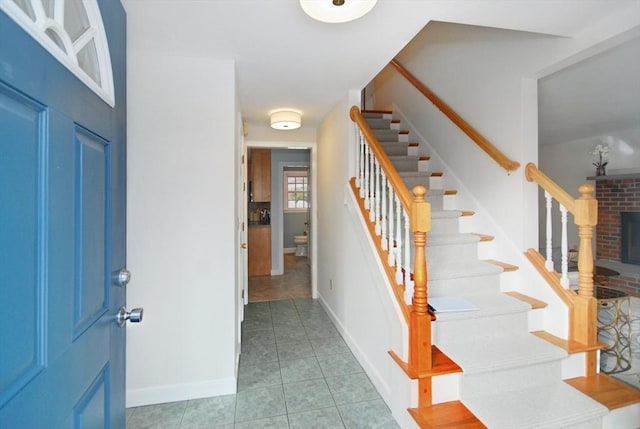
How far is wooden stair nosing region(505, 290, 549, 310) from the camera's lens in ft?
6.96

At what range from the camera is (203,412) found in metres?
1.95

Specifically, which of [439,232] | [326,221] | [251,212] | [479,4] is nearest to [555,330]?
[439,232]

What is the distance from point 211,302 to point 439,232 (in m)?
1.90

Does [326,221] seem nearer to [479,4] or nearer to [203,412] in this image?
[203,412]

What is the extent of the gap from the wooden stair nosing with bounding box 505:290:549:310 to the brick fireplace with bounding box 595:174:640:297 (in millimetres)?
2320

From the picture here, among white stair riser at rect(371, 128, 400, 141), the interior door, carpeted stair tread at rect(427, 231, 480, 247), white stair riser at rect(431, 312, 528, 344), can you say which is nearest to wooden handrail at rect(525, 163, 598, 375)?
white stair riser at rect(431, 312, 528, 344)

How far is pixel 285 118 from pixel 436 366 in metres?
2.60

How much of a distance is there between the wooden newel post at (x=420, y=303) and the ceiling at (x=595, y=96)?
1.70 metres

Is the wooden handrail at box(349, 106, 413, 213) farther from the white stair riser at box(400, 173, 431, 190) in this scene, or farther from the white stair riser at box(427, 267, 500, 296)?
the white stair riser at box(400, 173, 431, 190)

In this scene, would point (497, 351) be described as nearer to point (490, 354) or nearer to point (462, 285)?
point (490, 354)

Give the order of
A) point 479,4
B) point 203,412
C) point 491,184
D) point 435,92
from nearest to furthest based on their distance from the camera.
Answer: point 479,4 < point 203,412 < point 491,184 < point 435,92

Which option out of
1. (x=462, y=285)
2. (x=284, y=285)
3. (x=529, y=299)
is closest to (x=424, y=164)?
(x=462, y=285)

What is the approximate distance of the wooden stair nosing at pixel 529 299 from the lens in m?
2.12

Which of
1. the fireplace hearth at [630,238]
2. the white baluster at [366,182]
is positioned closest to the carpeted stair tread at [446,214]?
the white baluster at [366,182]
